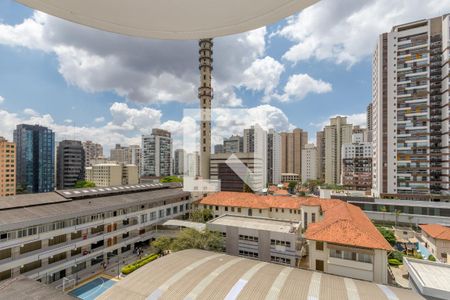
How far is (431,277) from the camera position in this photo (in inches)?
424

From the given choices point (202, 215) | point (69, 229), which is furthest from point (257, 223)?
point (69, 229)

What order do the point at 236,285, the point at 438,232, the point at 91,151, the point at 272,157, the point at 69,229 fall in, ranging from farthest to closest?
the point at 91,151 < the point at 272,157 < the point at 438,232 < the point at 69,229 < the point at 236,285

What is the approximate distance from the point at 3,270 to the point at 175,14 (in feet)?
56.2

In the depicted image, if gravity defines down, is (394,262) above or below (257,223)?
below

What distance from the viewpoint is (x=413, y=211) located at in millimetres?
27469

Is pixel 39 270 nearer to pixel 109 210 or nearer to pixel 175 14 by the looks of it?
pixel 109 210

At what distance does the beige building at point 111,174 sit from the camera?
5706cm

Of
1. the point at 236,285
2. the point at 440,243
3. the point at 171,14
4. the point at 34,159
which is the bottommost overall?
the point at 440,243

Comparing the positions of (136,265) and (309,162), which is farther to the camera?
(309,162)

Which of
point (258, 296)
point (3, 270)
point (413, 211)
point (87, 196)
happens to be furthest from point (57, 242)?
point (413, 211)

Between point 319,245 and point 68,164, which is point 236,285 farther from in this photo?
point 68,164

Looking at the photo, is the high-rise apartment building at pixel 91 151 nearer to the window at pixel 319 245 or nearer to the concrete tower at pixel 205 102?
the concrete tower at pixel 205 102

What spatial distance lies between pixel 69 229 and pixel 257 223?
13578mm

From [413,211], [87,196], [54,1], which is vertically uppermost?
[54,1]
